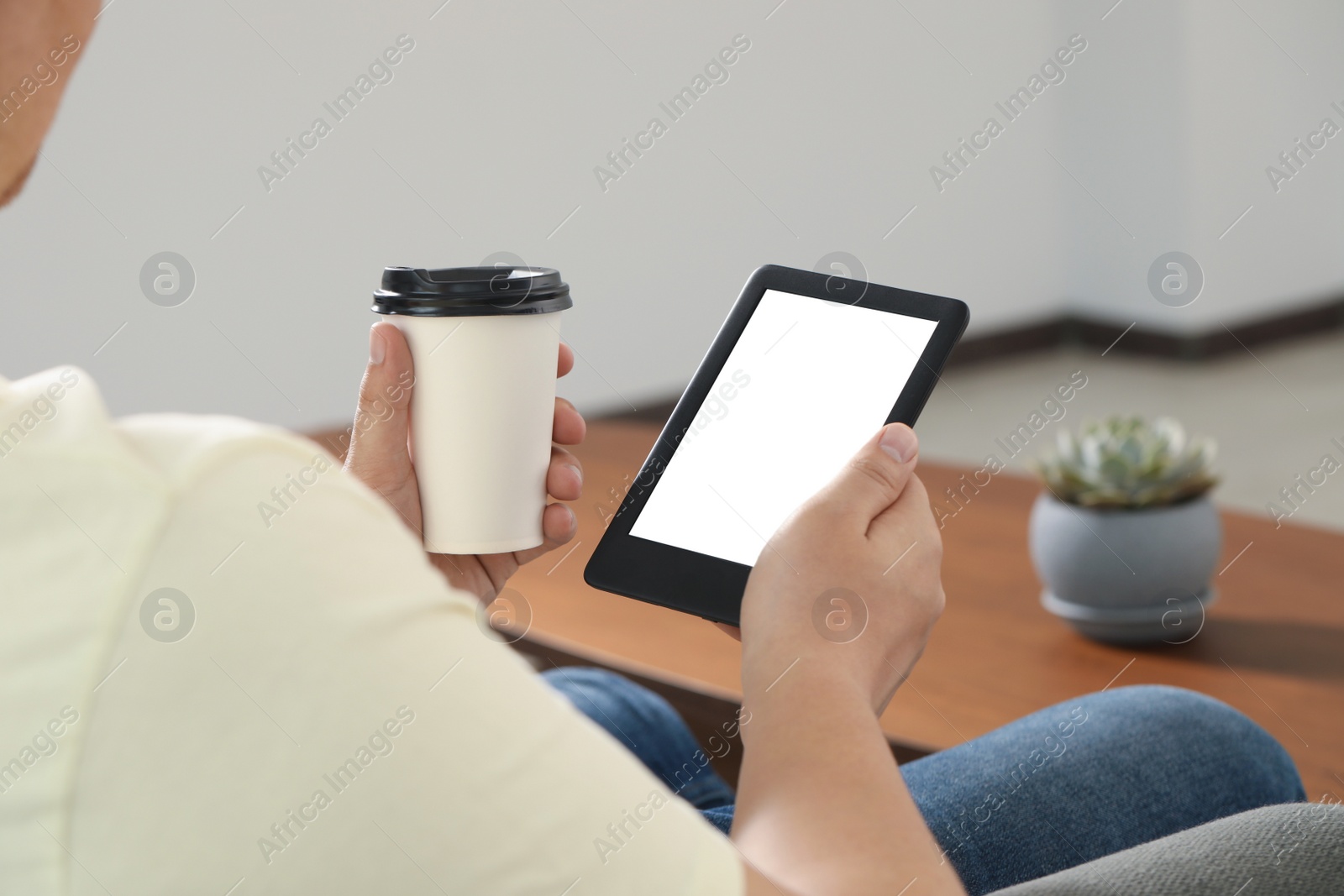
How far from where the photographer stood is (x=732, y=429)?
3.05 ft

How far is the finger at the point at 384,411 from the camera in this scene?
0.88m

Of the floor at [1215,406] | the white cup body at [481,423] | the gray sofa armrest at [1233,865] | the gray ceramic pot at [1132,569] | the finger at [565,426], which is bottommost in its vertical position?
the floor at [1215,406]

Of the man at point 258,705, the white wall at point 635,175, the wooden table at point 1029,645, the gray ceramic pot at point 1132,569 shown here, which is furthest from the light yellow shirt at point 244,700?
the white wall at point 635,175

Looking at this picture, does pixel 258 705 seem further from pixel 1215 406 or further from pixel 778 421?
pixel 1215 406

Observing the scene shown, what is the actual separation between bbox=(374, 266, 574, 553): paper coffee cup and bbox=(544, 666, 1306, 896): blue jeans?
26 cm

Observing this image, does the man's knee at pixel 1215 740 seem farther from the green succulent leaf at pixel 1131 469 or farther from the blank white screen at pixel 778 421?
the green succulent leaf at pixel 1131 469

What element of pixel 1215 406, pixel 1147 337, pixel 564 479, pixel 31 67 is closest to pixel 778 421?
pixel 564 479

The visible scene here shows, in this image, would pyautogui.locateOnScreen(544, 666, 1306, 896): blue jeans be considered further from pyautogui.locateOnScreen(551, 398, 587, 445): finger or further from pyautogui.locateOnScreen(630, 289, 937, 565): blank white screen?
pyautogui.locateOnScreen(551, 398, 587, 445): finger

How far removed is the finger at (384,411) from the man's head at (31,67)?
314 mm

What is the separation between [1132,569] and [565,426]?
664 mm

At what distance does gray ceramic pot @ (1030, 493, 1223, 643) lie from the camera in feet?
4.35

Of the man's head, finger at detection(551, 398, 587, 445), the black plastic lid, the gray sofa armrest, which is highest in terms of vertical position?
the man's head

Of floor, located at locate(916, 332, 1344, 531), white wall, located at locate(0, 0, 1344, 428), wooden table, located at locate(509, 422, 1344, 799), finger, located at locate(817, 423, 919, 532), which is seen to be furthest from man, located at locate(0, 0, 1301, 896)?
floor, located at locate(916, 332, 1344, 531)

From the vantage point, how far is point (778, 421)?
0.92 meters
